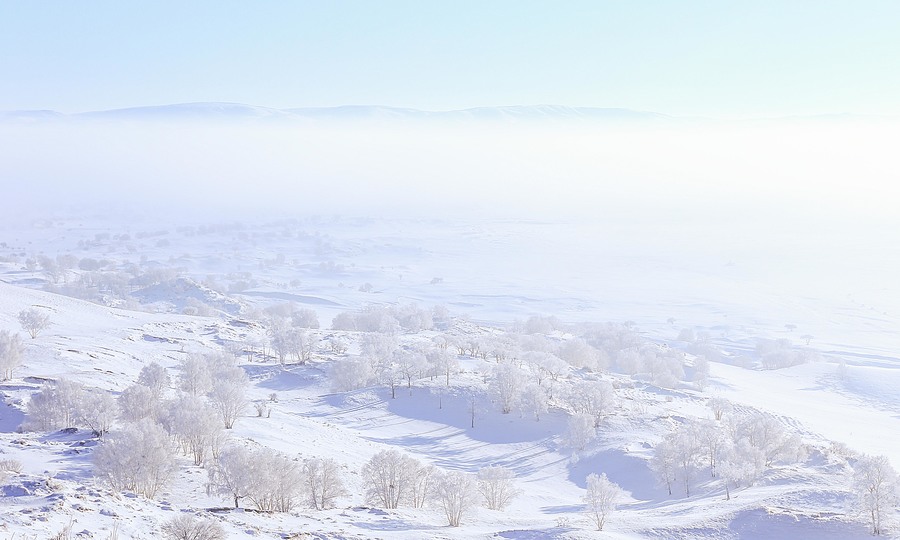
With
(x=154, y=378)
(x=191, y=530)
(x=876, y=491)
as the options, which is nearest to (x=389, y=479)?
(x=191, y=530)

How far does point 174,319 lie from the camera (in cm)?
10925

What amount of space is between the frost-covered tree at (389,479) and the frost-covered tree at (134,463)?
11.4m

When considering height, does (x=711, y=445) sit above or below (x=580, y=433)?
above

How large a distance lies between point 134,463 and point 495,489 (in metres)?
21.7

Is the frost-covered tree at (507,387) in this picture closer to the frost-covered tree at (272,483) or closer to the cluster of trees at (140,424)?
the cluster of trees at (140,424)

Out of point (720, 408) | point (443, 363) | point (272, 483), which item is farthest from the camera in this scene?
point (443, 363)

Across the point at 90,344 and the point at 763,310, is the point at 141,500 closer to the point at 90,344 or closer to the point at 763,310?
the point at 90,344

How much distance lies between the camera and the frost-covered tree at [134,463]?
33.7 meters

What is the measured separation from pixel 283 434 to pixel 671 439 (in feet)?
99.7

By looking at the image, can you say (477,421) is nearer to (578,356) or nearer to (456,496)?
(456,496)

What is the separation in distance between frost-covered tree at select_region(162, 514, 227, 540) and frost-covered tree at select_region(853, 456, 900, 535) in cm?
3218

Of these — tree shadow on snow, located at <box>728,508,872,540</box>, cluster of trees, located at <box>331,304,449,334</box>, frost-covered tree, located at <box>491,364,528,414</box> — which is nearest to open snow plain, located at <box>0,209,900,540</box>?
tree shadow on snow, located at <box>728,508,872,540</box>

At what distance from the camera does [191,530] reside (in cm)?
2394

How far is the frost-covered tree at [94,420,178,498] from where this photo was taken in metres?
33.7
